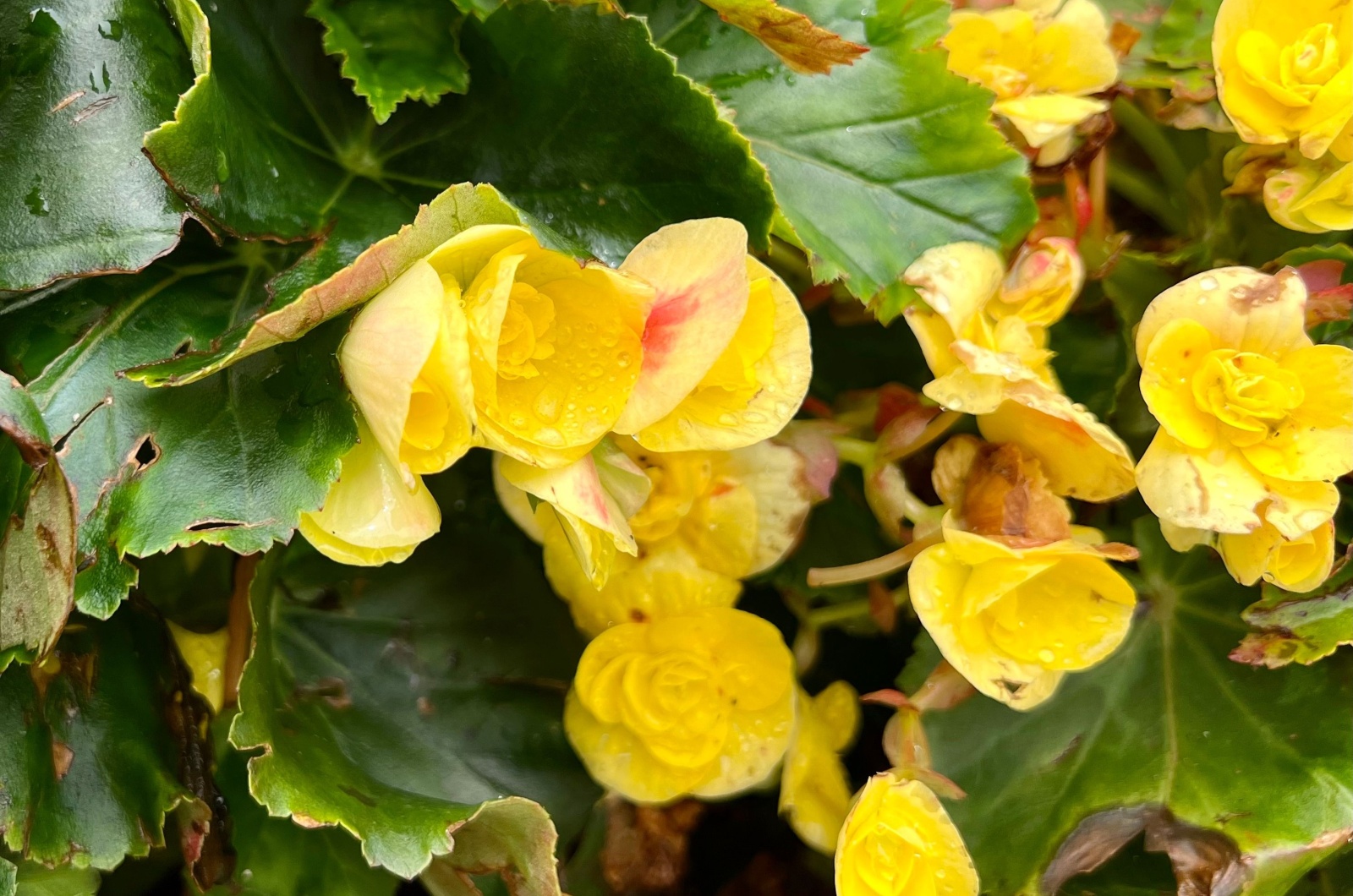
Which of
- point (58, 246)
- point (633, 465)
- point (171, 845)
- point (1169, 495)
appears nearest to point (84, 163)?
point (58, 246)

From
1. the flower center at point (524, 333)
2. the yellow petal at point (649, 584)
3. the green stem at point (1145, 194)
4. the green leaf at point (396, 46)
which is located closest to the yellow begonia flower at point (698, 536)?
the yellow petal at point (649, 584)

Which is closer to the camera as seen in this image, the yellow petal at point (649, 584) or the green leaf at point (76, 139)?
the green leaf at point (76, 139)

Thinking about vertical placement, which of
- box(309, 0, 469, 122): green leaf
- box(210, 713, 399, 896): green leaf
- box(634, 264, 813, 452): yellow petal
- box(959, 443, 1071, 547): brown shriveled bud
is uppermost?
box(309, 0, 469, 122): green leaf

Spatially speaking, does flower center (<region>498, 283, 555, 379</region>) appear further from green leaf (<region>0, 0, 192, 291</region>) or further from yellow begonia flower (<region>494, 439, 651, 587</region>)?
green leaf (<region>0, 0, 192, 291</region>)

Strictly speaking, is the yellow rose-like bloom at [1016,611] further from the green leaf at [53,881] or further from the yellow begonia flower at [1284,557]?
the green leaf at [53,881]

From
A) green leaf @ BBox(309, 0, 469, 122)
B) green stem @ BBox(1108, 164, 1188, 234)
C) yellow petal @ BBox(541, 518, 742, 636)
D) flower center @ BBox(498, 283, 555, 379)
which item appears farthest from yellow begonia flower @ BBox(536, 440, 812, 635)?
green stem @ BBox(1108, 164, 1188, 234)

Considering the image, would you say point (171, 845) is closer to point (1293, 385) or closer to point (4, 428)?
point (4, 428)
